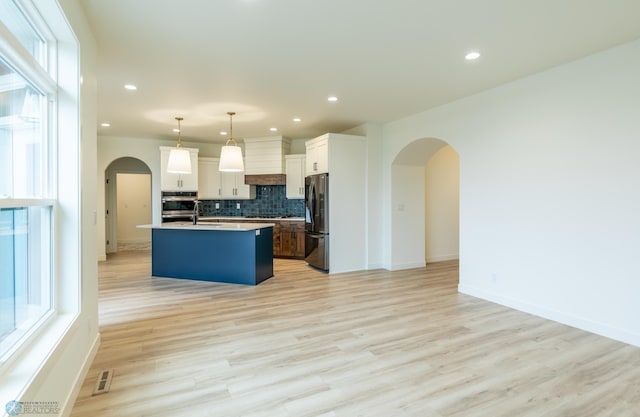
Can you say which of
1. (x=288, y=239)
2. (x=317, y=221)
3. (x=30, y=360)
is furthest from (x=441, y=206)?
(x=30, y=360)

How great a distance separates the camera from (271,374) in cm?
246

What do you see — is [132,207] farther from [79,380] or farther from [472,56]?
[472,56]

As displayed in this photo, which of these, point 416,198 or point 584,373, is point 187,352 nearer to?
point 584,373

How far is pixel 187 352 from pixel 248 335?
0.57 metres

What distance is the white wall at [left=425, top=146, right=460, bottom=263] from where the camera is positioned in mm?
6984

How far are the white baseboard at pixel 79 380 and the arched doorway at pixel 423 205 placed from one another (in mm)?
4770

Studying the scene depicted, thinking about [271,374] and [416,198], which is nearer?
[271,374]

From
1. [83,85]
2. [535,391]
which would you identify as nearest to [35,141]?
[83,85]

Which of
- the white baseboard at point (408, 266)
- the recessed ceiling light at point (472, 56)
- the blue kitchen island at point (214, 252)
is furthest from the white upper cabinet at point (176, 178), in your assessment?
the recessed ceiling light at point (472, 56)

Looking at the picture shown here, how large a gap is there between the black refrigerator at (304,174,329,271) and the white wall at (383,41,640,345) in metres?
2.32

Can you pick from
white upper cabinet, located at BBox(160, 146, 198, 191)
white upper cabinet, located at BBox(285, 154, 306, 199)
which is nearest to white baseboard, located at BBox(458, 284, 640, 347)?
white upper cabinet, located at BBox(285, 154, 306, 199)

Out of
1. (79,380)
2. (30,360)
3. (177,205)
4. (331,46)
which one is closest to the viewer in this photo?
(30,360)

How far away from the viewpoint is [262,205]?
8.32m

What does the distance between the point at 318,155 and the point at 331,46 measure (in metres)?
3.16
